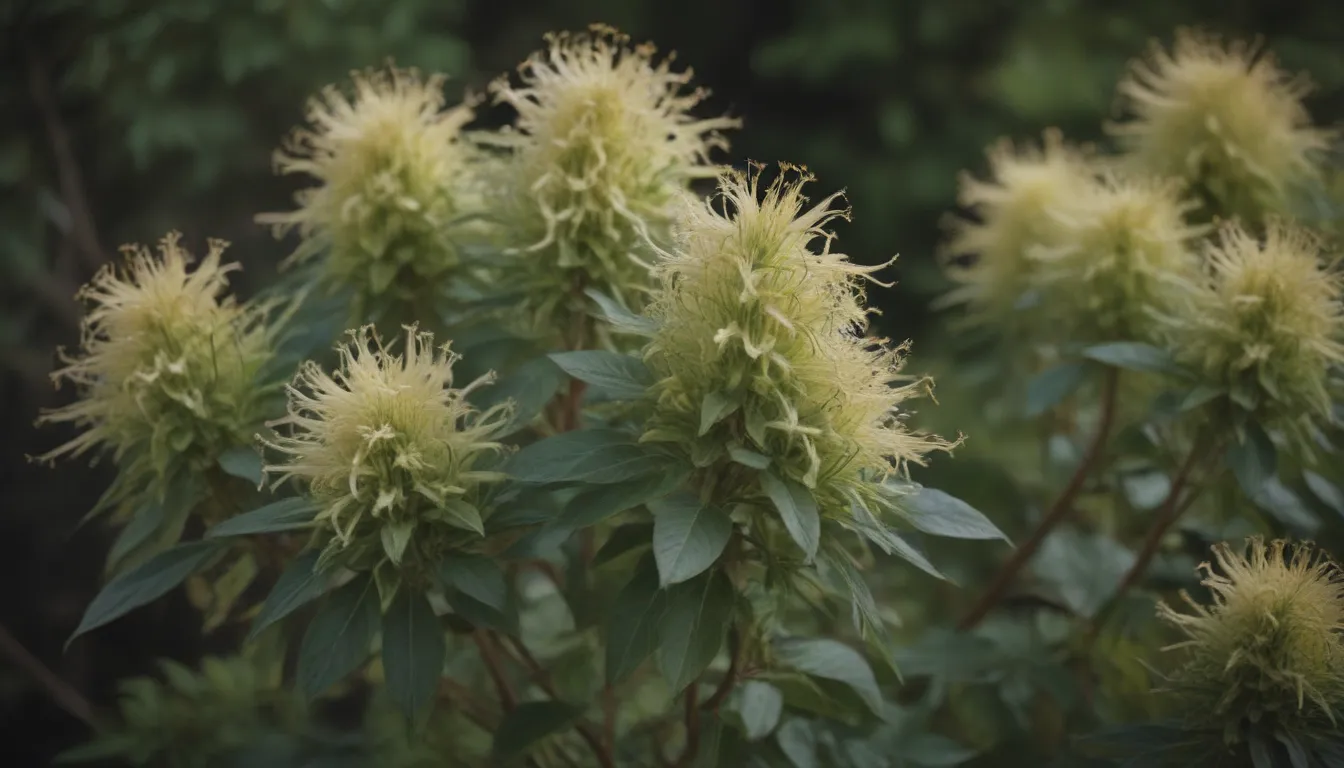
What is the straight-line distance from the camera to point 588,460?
42.7 inches

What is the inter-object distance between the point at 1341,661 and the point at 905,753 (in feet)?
1.68

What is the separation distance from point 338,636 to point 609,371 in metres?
0.36

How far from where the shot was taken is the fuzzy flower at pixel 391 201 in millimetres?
1372

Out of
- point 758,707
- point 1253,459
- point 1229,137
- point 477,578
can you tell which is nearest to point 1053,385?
point 1253,459

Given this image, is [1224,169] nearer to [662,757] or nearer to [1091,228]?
[1091,228]

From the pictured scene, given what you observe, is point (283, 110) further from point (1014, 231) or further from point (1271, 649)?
point (1271, 649)

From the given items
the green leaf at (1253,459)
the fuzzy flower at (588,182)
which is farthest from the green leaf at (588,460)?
the green leaf at (1253,459)

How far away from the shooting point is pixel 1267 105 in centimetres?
166

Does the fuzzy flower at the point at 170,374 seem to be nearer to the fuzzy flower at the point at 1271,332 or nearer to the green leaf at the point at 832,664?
the green leaf at the point at 832,664

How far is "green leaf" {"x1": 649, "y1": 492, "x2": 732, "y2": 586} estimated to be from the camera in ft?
3.16

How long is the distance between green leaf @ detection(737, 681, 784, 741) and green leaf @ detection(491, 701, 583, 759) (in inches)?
7.1

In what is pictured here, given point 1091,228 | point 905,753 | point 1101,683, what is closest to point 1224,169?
point 1091,228

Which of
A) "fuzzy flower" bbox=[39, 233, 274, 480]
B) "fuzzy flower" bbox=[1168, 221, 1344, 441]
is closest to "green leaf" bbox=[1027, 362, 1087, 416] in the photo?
"fuzzy flower" bbox=[1168, 221, 1344, 441]

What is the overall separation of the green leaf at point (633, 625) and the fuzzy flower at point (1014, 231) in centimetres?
80
